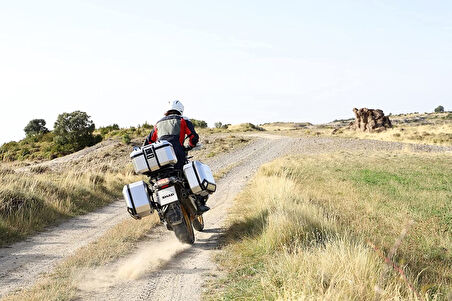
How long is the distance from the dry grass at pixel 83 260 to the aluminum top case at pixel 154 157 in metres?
1.49

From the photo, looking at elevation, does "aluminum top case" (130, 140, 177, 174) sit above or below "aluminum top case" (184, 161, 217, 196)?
above

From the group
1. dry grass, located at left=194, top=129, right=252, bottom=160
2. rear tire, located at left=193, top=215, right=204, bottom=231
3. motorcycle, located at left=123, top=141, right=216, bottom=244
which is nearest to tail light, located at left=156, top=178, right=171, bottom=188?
motorcycle, located at left=123, top=141, right=216, bottom=244

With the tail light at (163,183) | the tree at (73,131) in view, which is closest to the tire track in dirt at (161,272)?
the tail light at (163,183)

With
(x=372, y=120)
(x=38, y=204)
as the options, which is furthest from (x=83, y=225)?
(x=372, y=120)

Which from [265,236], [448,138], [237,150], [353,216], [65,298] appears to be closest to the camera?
[65,298]

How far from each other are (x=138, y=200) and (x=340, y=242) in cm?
322

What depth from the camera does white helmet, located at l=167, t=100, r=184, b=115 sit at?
748cm

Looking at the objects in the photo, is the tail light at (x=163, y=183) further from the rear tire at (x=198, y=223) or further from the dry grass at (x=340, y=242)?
the rear tire at (x=198, y=223)

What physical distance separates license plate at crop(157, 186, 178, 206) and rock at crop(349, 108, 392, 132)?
4758cm

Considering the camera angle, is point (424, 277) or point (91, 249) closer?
point (424, 277)

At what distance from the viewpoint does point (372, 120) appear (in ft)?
168

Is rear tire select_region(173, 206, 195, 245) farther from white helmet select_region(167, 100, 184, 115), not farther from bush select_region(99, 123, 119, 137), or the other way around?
bush select_region(99, 123, 119, 137)

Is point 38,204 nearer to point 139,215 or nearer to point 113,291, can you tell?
point 139,215

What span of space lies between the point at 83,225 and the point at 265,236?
5.25 m
